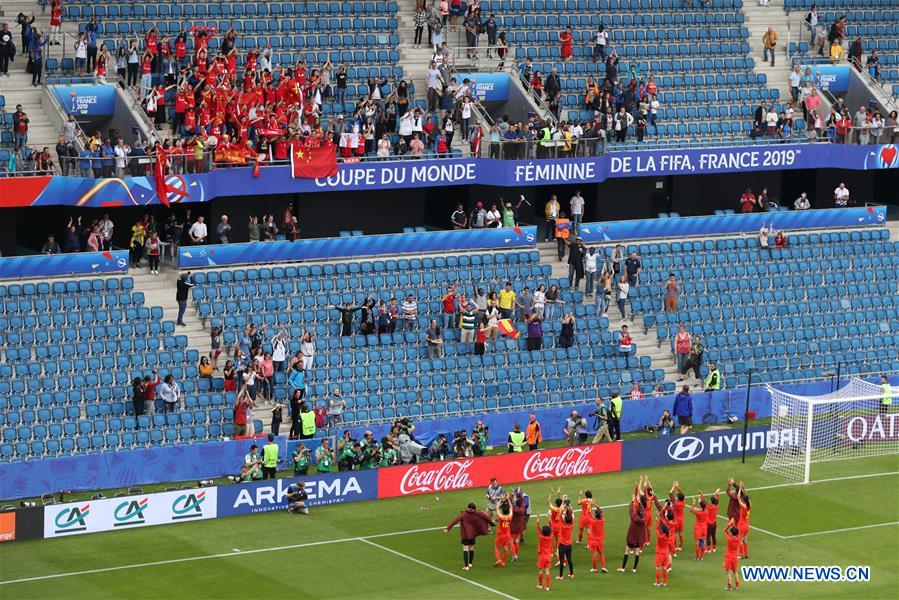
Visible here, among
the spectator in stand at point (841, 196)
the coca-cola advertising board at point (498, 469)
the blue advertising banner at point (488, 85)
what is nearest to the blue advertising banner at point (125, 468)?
the coca-cola advertising board at point (498, 469)

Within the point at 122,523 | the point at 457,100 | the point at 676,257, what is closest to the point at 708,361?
the point at 676,257

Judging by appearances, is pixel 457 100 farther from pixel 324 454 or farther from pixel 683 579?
pixel 683 579

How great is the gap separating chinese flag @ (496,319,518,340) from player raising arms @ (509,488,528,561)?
442 inches

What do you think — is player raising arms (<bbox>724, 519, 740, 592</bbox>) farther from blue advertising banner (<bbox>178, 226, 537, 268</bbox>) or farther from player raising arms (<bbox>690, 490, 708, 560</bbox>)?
blue advertising banner (<bbox>178, 226, 537, 268</bbox>)

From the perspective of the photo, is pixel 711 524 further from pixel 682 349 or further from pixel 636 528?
pixel 682 349

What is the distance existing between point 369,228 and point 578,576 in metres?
18.7

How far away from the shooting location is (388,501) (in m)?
40.4

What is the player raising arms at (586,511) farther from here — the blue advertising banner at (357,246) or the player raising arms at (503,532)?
the blue advertising banner at (357,246)

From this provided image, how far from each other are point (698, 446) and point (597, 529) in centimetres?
939

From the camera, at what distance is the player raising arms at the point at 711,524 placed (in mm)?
36656

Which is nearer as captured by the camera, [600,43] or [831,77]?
[600,43]

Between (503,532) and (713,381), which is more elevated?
(713,381)

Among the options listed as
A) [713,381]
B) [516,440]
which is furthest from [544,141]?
[516,440]

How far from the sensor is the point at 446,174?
50.1m
